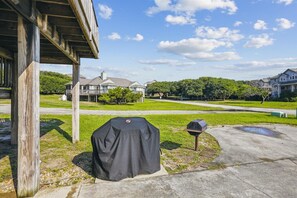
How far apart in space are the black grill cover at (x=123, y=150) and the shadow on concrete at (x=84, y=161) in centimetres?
49

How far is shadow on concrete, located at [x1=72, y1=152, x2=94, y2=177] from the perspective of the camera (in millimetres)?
4757

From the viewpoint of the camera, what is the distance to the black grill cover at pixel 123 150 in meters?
4.14

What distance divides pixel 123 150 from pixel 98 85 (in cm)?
3950

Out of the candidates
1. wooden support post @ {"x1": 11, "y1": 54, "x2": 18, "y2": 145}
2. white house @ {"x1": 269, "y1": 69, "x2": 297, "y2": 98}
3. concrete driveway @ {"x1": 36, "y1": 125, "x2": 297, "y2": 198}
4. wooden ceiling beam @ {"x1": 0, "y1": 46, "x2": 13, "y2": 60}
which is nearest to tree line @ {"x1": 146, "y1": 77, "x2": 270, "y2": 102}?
white house @ {"x1": 269, "y1": 69, "x2": 297, "y2": 98}

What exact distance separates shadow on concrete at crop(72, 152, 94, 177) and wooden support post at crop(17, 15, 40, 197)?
132 centimetres

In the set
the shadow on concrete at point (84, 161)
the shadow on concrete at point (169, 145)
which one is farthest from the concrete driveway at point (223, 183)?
the shadow on concrete at point (169, 145)

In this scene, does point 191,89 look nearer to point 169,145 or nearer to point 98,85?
point 98,85

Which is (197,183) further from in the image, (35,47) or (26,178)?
(35,47)

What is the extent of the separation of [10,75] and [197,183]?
664 cm

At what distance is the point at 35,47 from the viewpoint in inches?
138

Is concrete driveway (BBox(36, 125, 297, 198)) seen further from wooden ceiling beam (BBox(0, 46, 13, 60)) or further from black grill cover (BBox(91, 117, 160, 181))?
wooden ceiling beam (BBox(0, 46, 13, 60))

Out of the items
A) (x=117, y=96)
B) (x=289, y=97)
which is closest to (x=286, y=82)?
(x=289, y=97)

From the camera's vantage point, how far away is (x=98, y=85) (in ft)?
138

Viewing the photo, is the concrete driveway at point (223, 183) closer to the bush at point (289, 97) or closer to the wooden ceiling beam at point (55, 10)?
the wooden ceiling beam at point (55, 10)
